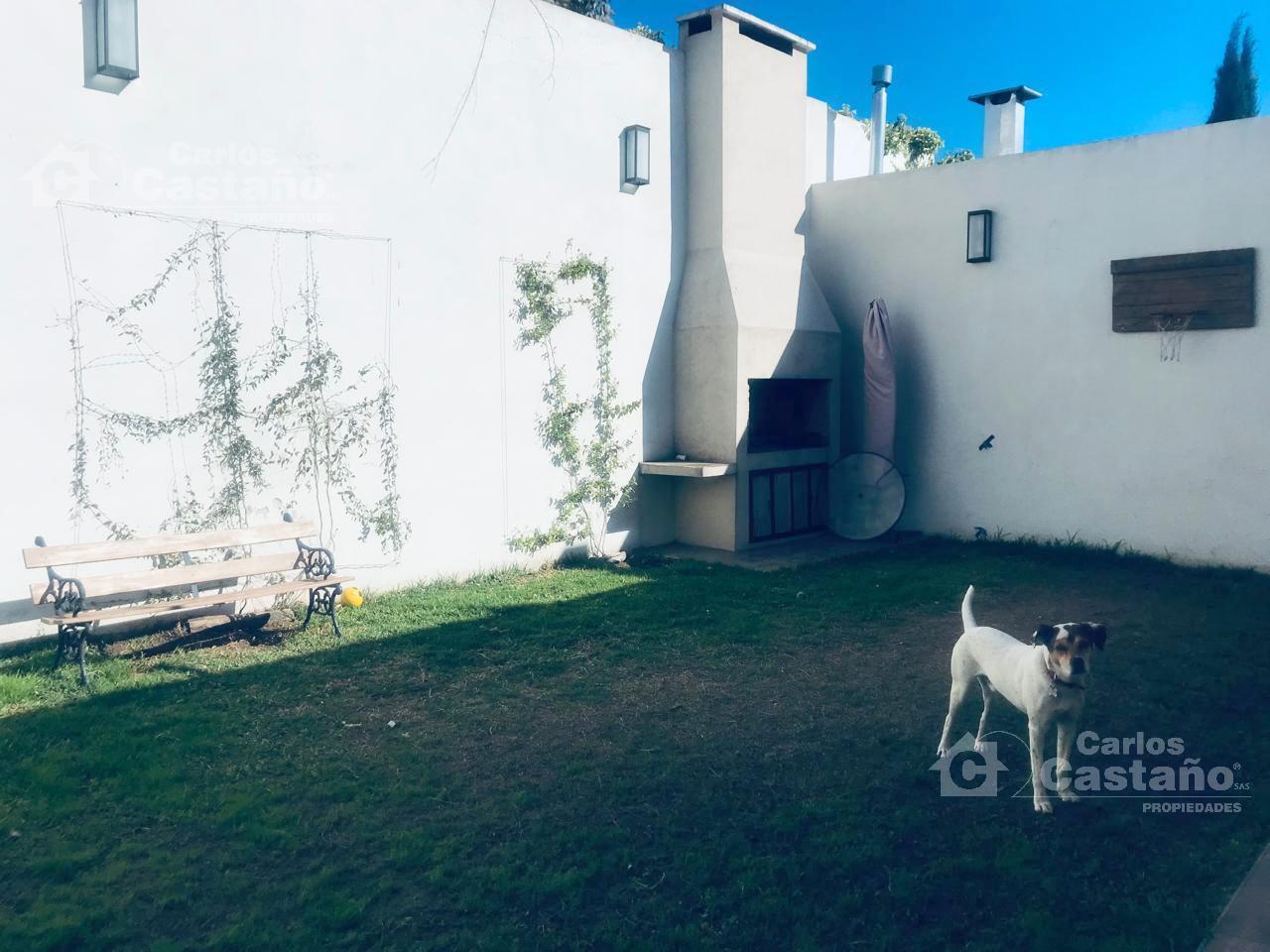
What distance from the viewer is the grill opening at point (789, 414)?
30.0ft

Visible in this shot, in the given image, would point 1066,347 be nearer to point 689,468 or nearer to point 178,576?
point 689,468

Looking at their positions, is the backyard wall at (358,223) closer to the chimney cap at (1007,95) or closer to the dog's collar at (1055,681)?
the chimney cap at (1007,95)

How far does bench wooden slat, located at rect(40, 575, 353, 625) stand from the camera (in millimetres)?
4864

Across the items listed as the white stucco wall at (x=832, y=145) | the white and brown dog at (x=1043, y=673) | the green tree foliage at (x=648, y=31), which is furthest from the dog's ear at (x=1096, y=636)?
the green tree foliage at (x=648, y=31)

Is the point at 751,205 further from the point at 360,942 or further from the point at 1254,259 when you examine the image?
the point at 360,942

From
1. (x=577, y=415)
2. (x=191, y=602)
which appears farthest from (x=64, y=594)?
(x=577, y=415)

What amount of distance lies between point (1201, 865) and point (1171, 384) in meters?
5.60

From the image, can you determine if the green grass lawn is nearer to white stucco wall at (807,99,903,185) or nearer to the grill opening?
the grill opening

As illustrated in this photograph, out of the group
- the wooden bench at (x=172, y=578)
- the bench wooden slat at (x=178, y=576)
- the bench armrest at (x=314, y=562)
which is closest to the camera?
the wooden bench at (x=172, y=578)

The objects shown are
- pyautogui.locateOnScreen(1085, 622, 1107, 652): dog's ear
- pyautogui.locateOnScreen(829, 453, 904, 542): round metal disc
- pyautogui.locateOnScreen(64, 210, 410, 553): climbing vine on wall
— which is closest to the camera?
pyautogui.locateOnScreen(1085, 622, 1107, 652): dog's ear

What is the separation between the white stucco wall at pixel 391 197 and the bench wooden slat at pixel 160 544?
298mm

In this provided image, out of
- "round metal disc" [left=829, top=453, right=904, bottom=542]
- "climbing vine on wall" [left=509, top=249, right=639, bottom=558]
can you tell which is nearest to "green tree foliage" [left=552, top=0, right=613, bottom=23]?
"climbing vine on wall" [left=509, top=249, right=639, bottom=558]

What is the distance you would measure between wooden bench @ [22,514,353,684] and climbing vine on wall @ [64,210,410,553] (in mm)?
284

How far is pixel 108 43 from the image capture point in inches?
204
